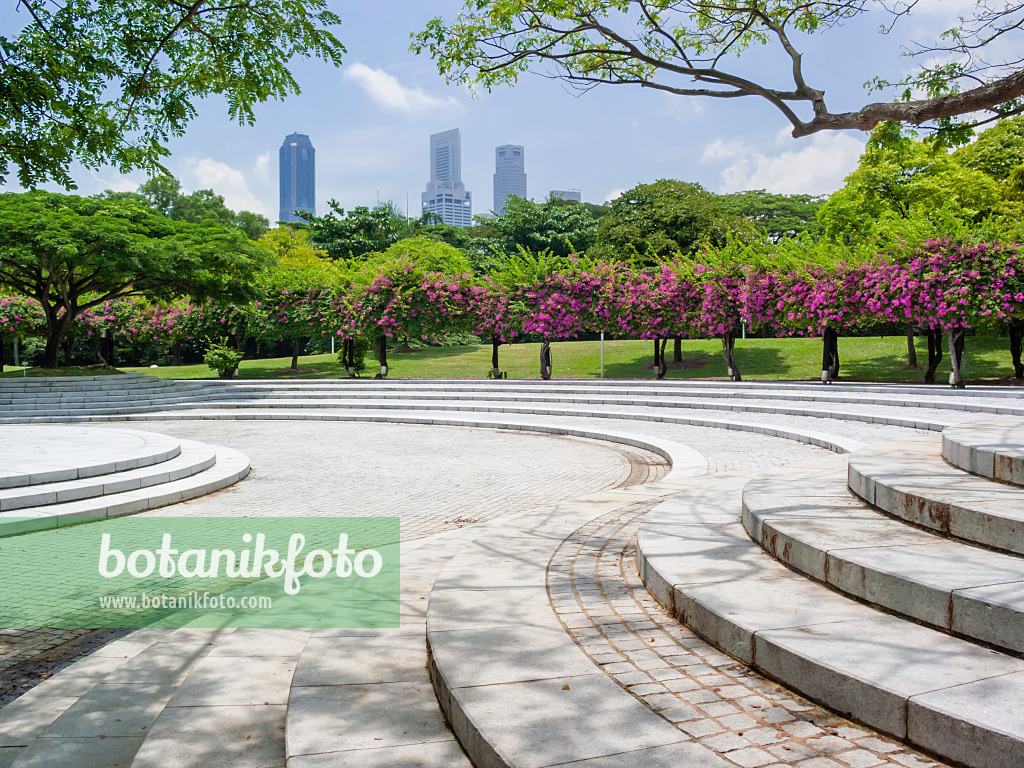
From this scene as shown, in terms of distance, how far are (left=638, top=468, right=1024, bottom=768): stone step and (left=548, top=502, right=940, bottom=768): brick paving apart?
3.1 inches

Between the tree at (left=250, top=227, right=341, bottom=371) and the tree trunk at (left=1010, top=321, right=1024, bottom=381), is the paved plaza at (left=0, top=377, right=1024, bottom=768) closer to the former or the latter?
the tree trunk at (left=1010, top=321, right=1024, bottom=381)

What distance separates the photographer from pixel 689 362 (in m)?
33.0

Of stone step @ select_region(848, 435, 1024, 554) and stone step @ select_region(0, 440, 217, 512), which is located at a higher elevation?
stone step @ select_region(848, 435, 1024, 554)

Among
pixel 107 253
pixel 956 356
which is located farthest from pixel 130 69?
pixel 956 356

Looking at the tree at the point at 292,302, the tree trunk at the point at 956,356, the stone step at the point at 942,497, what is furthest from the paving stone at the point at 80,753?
the tree at the point at 292,302

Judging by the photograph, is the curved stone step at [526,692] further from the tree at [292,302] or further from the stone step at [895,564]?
the tree at [292,302]

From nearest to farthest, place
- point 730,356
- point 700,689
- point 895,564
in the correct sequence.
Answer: point 700,689, point 895,564, point 730,356

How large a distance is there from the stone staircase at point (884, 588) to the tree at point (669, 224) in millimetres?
29711

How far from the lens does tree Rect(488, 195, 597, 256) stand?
4772 centimetres

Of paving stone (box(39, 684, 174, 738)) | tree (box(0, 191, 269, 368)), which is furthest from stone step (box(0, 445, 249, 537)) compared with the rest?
tree (box(0, 191, 269, 368))

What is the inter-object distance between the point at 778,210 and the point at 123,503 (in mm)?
54820

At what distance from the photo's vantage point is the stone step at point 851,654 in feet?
8.14

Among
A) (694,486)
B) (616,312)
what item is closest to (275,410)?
(616,312)

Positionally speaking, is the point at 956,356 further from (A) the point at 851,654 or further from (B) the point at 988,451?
(A) the point at 851,654
